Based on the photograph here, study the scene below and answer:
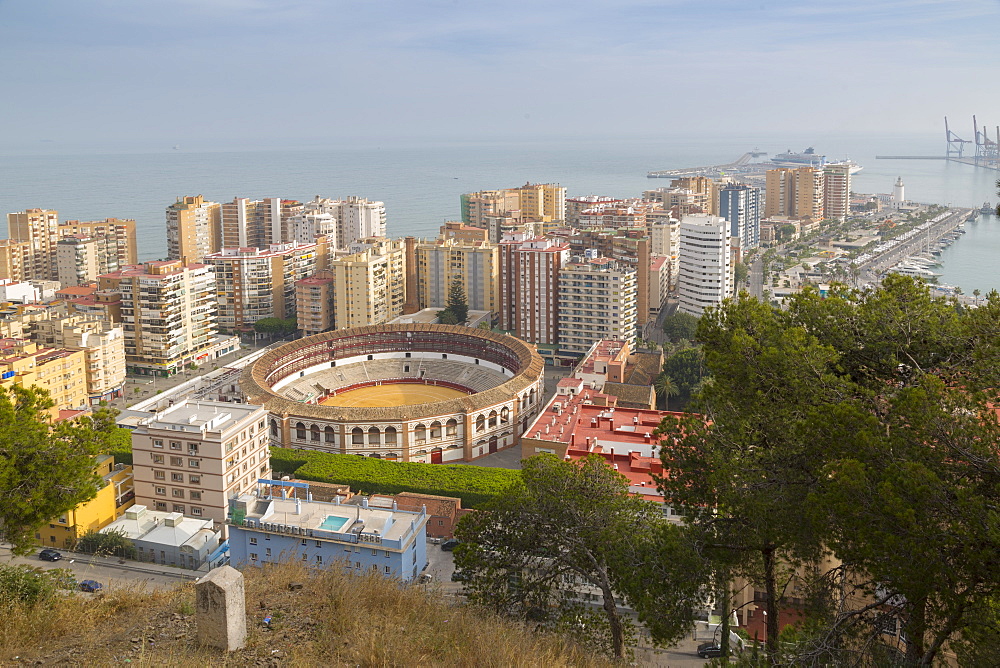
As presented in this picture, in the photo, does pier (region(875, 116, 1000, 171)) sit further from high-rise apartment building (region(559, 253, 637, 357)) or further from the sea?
high-rise apartment building (region(559, 253, 637, 357))

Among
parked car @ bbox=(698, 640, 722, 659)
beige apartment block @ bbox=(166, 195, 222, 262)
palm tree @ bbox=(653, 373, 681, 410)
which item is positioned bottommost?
parked car @ bbox=(698, 640, 722, 659)

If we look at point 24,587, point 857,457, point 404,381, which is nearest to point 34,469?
point 24,587

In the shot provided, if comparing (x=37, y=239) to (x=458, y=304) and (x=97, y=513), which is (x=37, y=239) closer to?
(x=458, y=304)

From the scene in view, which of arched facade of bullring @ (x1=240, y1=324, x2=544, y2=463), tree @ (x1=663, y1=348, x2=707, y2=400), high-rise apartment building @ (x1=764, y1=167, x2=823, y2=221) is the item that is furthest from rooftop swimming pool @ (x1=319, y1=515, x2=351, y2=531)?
high-rise apartment building @ (x1=764, y1=167, x2=823, y2=221)

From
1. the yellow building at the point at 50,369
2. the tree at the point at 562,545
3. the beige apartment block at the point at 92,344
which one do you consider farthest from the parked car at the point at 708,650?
the beige apartment block at the point at 92,344

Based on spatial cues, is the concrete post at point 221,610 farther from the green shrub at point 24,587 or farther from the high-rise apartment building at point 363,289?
the high-rise apartment building at point 363,289
